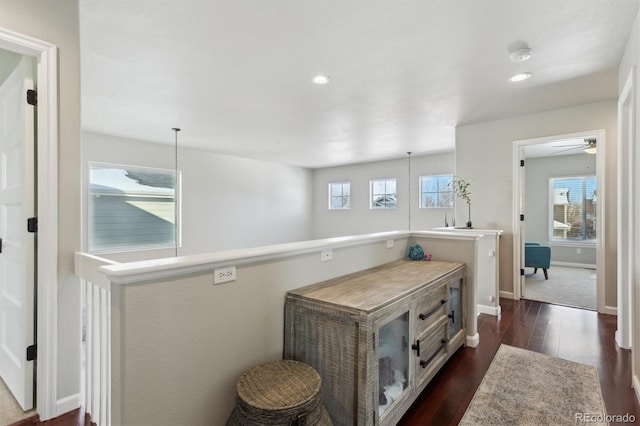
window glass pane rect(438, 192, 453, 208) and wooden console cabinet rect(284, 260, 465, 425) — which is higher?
window glass pane rect(438, 192, 453, 208)

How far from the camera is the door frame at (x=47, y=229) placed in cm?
175

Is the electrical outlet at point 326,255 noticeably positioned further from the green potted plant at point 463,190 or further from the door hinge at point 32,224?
the green potted plant at point 463,190

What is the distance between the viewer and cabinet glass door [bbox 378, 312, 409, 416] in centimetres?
169

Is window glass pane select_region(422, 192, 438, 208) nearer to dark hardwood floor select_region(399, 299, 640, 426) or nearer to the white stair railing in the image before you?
dark hardwood floor select_region(399, 299, 640, 426)

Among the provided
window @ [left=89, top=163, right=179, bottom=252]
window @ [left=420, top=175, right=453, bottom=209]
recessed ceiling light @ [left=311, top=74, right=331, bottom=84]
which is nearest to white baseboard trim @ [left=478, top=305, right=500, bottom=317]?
recessed ceiling light @ [left=311, top=74, right=331, bottom=84]

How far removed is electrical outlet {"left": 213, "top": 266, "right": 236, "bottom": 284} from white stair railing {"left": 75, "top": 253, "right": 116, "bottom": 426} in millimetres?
447

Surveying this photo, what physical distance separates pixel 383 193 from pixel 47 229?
7.11 m

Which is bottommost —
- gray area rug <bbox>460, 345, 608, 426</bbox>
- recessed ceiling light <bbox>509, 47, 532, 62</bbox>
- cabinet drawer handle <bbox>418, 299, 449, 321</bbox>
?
gray area rug <bbox>460, 345, 608, 426</bbox>

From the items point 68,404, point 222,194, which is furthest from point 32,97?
point 222,194

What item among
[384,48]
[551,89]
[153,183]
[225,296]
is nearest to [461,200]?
[551,89]

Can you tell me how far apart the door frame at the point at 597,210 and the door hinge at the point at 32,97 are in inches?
198

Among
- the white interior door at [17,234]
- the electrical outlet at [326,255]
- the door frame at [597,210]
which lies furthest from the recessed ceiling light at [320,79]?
the door frame at [597,210]

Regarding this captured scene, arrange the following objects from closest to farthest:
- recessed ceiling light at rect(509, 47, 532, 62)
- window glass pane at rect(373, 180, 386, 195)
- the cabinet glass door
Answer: the cabinet glass door
recessed ceiling light at rect(509, 47, 532, 62)
window glass pane at rect(373, 180, 386, 195)

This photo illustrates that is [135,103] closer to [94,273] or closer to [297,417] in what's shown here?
[94,273]
